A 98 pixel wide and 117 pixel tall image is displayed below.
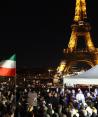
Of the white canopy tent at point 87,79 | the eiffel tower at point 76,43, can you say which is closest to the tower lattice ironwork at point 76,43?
the eiffel tower at point 76,43

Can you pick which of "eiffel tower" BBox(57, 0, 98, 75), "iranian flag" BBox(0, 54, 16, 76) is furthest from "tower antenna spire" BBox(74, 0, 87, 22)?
"iranian flag" BBox(0, 54, 16, 76)

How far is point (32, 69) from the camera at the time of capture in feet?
443

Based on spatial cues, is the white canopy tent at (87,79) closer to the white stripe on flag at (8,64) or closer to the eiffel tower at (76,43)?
the white stripe on flag at (8,64)

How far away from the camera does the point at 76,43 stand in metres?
76.6

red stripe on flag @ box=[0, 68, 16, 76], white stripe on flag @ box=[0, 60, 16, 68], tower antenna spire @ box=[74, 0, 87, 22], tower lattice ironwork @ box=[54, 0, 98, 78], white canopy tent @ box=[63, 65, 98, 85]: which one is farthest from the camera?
tower lattice ironwork @ box=[54, 0, 98, 78]

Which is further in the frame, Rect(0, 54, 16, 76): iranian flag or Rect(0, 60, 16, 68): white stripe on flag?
Rect(0, 60, 16, 68): white stripe on flag

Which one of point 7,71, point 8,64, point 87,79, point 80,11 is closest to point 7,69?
point 7,71

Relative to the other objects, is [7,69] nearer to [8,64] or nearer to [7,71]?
[7,71]

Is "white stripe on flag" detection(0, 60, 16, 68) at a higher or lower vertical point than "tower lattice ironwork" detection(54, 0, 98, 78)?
lower

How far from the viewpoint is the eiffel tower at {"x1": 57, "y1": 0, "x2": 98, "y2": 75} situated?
2972 inches

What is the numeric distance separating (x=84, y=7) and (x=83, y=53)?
9.50 meters

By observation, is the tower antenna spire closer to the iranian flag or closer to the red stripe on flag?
the iranian flag

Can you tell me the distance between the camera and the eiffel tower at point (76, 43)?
7550 cm

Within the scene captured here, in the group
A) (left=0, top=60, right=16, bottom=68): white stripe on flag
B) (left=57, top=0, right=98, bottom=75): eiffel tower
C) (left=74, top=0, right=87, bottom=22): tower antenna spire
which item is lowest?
(left=0, top=60, right=16, bottom=68): white stripe on flag
